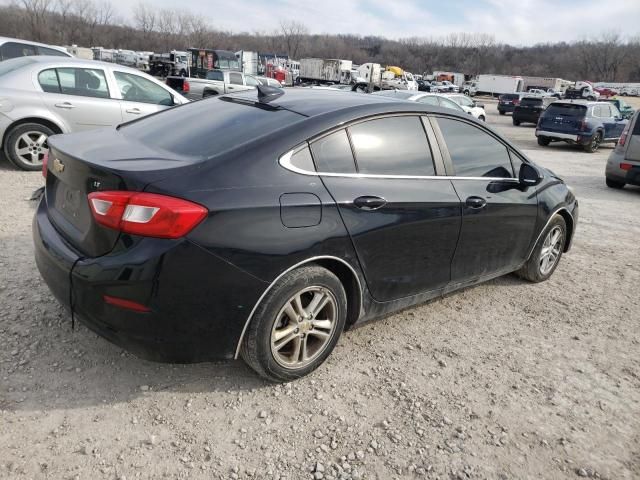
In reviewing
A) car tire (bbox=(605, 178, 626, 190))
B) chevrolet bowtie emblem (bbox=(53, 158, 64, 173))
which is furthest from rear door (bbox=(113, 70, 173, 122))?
car tire (bbox=(605, 178, 626, 190))

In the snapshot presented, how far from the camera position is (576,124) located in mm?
15656

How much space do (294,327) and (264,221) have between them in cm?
67

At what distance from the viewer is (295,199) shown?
2.56 m

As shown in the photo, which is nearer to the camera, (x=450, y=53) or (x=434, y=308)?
(x=434, y=308)

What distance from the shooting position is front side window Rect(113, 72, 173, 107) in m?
7.51

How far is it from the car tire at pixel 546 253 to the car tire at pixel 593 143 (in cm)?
1279

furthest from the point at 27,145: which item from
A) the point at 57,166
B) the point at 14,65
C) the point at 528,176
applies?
the point at 528,176

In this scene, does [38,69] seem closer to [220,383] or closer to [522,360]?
[220,383]

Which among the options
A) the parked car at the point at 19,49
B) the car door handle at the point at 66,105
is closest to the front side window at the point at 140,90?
the car door handle at the point at 66,105

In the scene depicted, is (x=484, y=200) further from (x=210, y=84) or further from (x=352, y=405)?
(x=210, y=84)

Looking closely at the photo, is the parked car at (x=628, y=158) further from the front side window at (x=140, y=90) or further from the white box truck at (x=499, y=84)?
the white box truck at (x=499, y=84)

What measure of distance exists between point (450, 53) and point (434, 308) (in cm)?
13908

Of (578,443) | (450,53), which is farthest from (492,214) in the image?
(450,53)

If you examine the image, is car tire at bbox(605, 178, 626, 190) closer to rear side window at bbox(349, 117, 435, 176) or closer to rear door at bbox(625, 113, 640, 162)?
rear door at bbox(625, 113, 640, 162)
